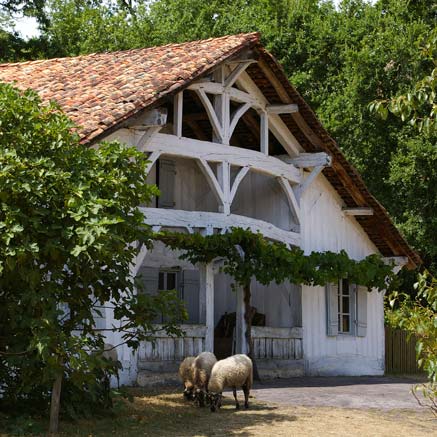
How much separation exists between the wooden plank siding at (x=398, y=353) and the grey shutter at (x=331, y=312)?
446 cm

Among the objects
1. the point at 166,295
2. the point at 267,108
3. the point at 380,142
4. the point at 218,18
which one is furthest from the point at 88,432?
the point at 218,18

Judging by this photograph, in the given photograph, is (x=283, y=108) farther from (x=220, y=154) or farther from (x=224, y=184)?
(x=224, y=184)

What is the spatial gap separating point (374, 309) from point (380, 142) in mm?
7672

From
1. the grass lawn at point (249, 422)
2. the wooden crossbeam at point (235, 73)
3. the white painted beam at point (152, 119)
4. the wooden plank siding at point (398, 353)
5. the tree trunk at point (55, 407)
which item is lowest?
the grass lawn at point (249, 422)

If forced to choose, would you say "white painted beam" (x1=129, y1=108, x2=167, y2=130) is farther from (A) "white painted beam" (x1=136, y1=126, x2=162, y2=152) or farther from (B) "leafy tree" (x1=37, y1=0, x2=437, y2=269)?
(B) "leafy tree" (x1=37, y1=0, x2=437, y2=269)

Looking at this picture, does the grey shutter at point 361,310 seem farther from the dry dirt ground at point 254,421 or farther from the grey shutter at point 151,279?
the dry dirt ground at point 254,421

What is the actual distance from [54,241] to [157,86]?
6.41 meters

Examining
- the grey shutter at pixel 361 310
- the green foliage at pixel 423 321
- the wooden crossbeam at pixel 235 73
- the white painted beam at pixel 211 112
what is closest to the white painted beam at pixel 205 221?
the white painted beam at pixel 211 112

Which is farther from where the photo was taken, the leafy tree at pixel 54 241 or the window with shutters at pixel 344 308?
the window with shutters at pixel 344 308

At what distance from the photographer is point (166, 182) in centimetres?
2064

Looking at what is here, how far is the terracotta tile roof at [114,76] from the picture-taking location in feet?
51.3

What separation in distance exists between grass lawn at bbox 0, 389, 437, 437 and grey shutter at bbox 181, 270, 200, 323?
6691 millimetres

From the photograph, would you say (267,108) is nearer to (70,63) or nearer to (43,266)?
(70,63)

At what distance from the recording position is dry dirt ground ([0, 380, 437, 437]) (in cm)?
1151
